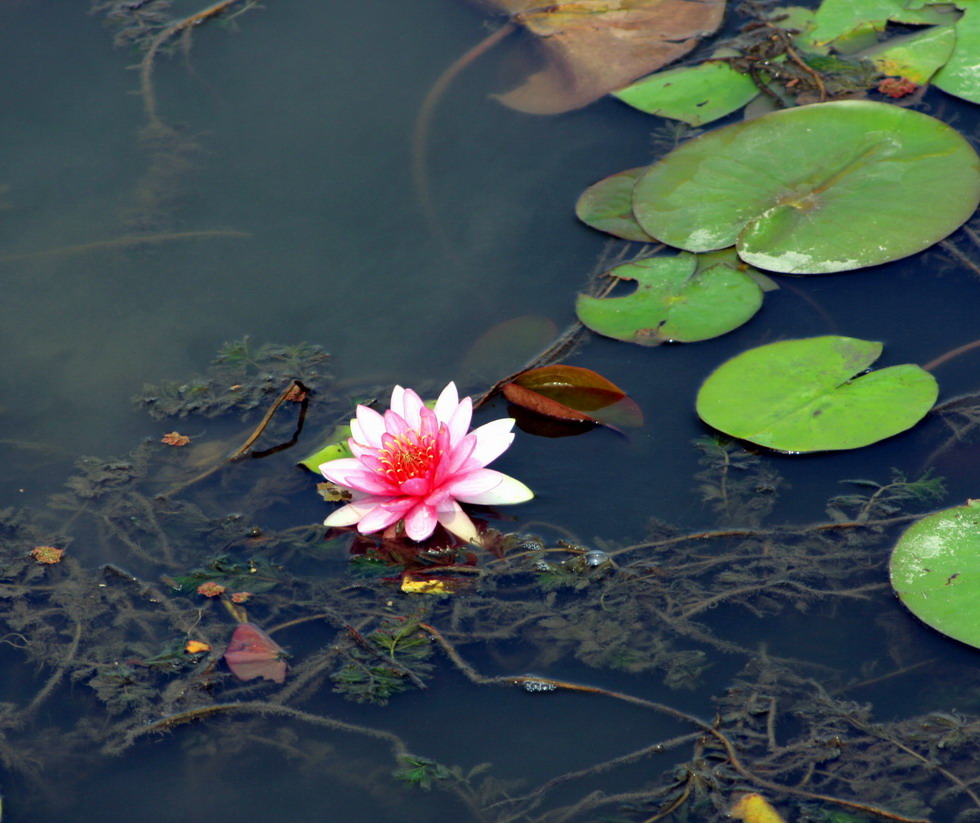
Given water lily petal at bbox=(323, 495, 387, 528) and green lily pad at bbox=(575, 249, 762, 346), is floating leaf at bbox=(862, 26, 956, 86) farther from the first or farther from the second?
water lily petal at bbox=(323, 495, 387, 528)

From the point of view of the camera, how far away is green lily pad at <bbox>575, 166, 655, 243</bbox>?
163 inches

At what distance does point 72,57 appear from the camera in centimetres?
533

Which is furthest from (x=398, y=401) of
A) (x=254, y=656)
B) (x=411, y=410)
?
(x=254, y=656)

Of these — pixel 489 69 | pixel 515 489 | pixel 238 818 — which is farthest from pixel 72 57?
pixel 238 818

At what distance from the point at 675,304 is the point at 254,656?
7.17ft

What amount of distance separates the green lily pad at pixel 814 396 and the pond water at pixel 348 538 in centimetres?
9

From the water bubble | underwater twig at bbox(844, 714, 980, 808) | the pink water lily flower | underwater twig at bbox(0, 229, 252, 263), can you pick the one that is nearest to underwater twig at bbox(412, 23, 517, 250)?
underwater twig at bbox(0, 229, 252, 263)

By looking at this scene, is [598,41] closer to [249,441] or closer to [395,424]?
[395,424]

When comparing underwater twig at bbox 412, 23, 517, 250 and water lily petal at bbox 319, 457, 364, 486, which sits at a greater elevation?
underwater twig at bbox 412, 23, 517, 250

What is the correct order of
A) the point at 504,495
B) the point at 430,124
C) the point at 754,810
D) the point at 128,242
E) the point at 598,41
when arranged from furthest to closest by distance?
1. the point at 598,41
2. the point at 430,124
3. the point at 128,242
4. the point at 504,495
5. the point at 754,810

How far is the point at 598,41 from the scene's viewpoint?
16.6ft

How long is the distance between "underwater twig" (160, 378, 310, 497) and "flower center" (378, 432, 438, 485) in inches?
24.8

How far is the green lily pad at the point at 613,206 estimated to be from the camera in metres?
4.13

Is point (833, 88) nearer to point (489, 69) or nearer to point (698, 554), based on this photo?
point (489, 69)
